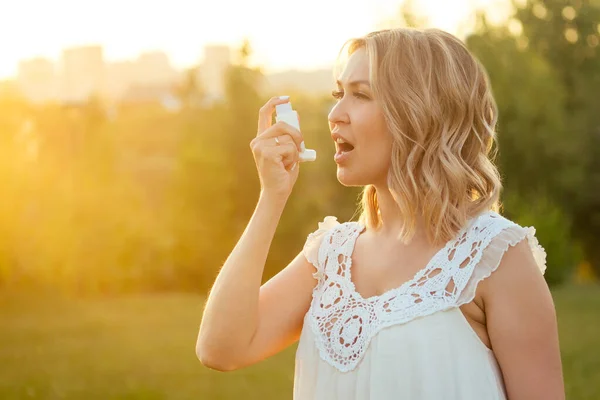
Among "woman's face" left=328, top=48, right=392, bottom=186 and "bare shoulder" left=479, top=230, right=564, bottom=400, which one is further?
"woman's face" left=328, top=48, right=392, bottom=186

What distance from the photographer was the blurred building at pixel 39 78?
83.3ft

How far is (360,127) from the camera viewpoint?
8.36 feet

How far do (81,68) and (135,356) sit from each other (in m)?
16.6

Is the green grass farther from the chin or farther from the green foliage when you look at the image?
the chin

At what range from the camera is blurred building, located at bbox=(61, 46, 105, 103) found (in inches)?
1077

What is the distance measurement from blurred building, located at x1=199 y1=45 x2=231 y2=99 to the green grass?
244 inches

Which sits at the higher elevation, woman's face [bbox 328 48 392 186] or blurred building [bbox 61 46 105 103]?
woman's face [bbox 328 48 392 186]

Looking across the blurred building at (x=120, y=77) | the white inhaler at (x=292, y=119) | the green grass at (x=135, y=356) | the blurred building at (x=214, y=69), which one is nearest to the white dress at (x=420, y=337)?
the white inhaler at (x=292, y=119)

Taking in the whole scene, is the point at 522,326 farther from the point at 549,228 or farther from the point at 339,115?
the point at 549,228

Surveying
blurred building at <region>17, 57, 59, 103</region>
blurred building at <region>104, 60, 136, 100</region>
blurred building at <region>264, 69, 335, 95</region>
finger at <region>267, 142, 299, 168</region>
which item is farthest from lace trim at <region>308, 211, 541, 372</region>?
blurred building at <region>104, 60, 136, 100</region>

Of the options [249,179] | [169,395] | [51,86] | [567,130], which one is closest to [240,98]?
[249,179]

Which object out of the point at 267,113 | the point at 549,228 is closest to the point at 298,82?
the point at 549,228

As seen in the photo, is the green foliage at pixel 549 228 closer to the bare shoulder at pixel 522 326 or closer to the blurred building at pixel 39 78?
the blurred building at pixel 39 78

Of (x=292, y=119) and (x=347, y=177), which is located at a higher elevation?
(x=292, y=119)
